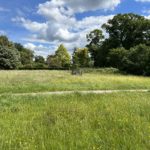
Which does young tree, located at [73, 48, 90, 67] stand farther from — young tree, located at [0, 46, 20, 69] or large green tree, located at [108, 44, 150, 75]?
large green tree, located at [108, 44, 150, 75]

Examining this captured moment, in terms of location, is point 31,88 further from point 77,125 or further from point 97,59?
point 97,59

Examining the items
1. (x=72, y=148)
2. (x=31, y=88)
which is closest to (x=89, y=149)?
(x=72, y=148)

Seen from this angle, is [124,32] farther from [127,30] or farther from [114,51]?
[114,51]

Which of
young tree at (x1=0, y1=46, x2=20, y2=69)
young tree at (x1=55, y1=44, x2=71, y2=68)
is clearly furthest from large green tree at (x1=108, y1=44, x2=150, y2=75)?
young tree at (x1=55, y1=44, x2=71, y2=68)

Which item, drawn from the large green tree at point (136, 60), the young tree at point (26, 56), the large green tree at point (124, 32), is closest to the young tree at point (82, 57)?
the large green tree at point (124, 32)

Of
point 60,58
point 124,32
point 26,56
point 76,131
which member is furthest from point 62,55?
point 76,131

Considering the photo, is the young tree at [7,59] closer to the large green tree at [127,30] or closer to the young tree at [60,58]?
the young tree at [60,58]

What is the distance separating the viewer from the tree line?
64500 millimetres

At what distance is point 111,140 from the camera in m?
7.25

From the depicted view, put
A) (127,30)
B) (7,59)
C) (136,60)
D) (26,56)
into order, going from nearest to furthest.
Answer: (136,60)
(7,59)
(127,30)
(26,56)

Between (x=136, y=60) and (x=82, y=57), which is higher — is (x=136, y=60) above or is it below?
below

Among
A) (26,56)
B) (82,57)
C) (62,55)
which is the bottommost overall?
(82,57)

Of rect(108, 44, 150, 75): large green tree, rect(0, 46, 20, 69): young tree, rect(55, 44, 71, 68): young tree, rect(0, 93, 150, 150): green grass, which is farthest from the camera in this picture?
rect(55, 44, 71, 68): young tree

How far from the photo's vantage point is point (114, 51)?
75.8 m
